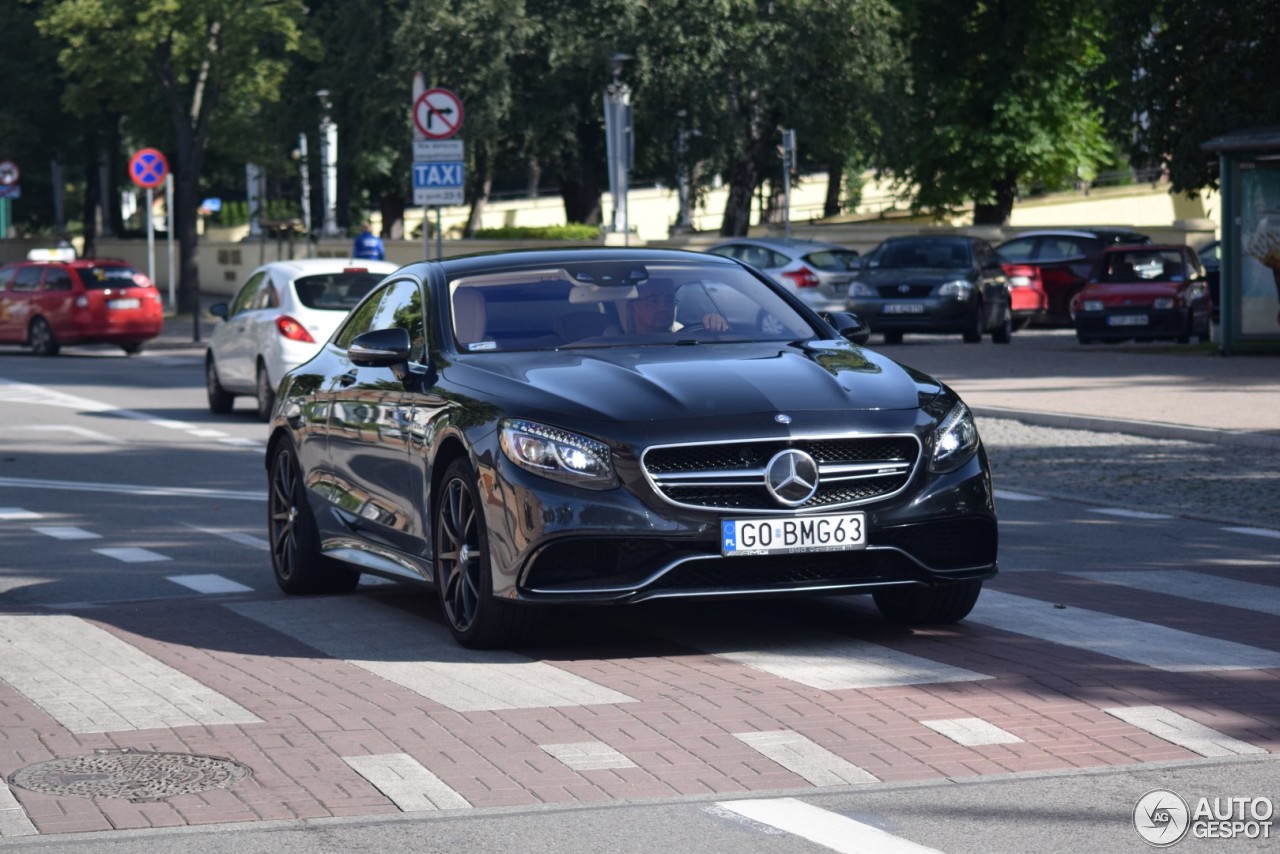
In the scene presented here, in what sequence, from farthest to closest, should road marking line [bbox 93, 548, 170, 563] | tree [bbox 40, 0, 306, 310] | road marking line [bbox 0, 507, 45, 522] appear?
tree [bbox 40, 0, 306, 310] < road marking line [bbox 0, 507, 45, 522] < road marking line [bbox 93, 548, 170, 563]

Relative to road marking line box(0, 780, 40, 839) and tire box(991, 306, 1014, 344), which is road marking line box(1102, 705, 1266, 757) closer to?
road marking line box(0, 780, 40, 839)

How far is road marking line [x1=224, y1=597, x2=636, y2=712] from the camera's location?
24.3ft

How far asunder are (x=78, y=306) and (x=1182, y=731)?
107 ft

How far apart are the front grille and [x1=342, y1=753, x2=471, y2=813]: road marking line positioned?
5.48 feet


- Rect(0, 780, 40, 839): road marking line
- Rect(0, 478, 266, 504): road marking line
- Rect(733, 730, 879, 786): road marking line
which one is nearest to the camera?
Rect(0, 780, 40, 839): road marking line

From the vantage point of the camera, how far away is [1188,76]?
3234 cm

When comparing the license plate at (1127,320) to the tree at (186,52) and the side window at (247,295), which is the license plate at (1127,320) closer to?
the side window at (247,295)

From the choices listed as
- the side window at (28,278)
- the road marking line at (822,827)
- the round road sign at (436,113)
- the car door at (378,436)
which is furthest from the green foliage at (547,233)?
the road marking line at (822,827)

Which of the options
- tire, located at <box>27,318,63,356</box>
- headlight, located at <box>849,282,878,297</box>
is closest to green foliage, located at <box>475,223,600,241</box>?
tire, located at <box>27,318,63,356</box>

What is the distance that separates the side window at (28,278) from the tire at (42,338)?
1.93ft

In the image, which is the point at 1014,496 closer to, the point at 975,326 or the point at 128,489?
the point at 128,489

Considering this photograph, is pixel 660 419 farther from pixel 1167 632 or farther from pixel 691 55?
pixel 691 55

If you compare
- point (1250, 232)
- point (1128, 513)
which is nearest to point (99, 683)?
point (1128, 513)

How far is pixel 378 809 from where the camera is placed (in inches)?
230
